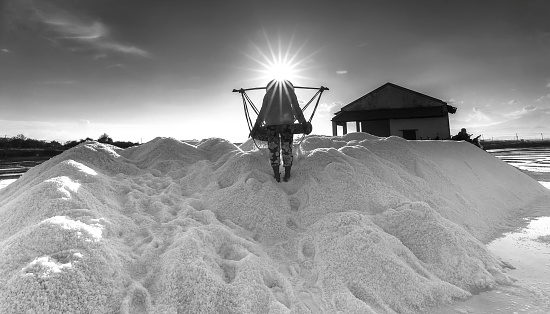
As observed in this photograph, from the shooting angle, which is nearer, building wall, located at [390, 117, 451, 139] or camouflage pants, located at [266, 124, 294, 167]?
camouflage pants, located at [266, 124, 294, 167]

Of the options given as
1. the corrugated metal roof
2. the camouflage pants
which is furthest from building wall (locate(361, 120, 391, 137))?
the camouflage pants

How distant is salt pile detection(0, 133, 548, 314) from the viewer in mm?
1876

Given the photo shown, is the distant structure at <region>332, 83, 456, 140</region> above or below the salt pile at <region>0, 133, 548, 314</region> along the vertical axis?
above

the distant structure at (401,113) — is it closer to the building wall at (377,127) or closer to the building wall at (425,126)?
the building wall at (425,126)

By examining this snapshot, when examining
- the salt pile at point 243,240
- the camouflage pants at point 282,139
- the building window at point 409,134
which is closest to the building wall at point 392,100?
the building window at point 409,134

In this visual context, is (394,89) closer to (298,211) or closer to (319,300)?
(298,211)

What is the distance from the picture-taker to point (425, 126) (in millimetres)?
15133

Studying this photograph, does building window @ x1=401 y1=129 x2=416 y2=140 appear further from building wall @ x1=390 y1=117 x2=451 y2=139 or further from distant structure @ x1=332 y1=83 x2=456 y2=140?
building wall @ x1=390 y1=117 x2=451 y2=139

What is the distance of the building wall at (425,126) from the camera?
14.9 m

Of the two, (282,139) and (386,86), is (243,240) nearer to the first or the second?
(282,139)

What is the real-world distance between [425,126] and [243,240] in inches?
607

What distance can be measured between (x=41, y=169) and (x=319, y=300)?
17.4 ft

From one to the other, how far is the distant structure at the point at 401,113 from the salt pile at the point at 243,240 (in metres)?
11.3

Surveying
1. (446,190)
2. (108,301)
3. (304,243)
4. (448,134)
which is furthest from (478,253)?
(448,134)
